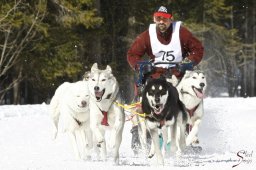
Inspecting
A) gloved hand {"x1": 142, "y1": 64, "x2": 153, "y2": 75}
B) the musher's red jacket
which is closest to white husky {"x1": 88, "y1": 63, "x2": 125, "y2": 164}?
gloved hand {"x1": 142, "y1": 64, "x2": 153, "y2": 75}

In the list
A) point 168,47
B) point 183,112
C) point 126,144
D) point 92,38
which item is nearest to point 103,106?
point 183,112

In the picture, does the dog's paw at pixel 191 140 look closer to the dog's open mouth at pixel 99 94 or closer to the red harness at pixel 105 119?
the red harness at pixel 105 119

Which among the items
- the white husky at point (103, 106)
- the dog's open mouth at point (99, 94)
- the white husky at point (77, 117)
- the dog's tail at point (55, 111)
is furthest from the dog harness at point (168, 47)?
the dog's tail at point (55, 111)

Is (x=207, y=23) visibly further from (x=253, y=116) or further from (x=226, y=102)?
(x=253, y=116)

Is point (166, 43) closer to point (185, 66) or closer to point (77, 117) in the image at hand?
point (185, 66)

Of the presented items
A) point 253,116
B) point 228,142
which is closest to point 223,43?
point 253,116

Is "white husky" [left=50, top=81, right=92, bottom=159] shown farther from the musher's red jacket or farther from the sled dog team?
the musher's red jacket

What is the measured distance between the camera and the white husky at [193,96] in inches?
373

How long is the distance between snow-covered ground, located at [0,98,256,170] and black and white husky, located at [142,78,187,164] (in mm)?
309

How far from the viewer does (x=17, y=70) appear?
2911cm

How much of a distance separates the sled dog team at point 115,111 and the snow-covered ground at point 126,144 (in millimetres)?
250

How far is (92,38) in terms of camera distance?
2809 centimetres

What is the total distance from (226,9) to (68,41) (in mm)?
7906

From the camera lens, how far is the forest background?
86.0ft
